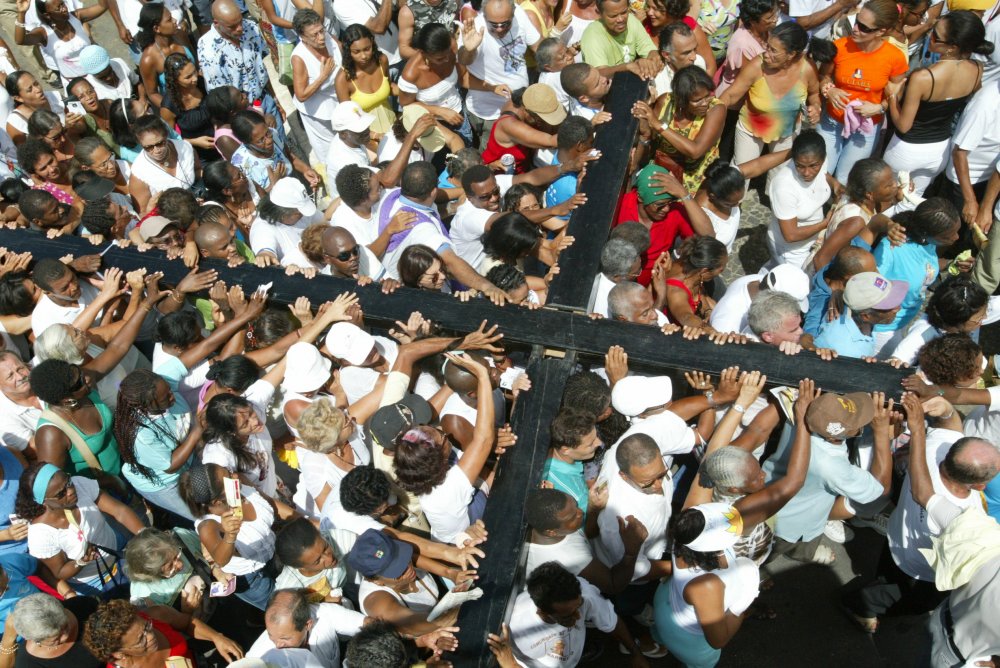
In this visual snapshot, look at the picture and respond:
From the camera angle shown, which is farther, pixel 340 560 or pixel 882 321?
pixel 882 321

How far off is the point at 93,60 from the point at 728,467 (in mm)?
6538

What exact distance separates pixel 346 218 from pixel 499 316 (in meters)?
1.75

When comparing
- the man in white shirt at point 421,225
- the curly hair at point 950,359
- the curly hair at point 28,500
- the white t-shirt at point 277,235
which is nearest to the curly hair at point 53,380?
the curly hair at point 28,500

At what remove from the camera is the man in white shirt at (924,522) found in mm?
4191

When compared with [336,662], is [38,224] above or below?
above

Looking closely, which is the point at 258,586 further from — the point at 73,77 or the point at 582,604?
the point at 73,77

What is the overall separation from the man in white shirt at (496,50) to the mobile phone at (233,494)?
412cm

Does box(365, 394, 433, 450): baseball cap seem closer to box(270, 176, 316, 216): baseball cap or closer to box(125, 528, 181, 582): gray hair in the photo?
box(125, 528, 181, 582): gray hair

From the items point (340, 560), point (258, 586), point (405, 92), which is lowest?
point (258, 586)

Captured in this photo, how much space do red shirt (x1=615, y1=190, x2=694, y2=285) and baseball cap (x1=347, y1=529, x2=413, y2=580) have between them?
9.20 ft

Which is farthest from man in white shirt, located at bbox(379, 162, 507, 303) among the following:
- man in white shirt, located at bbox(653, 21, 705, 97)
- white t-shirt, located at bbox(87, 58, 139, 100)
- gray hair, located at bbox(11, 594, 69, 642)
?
white t-shirt, located at bbox(87, 58, 139, 100)

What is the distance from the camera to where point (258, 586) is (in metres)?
4.87

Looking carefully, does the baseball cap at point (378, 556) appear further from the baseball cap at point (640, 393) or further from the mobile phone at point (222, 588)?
the baseball cap at point (640, 393)

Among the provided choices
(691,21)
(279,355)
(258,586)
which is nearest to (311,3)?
(691,21)
